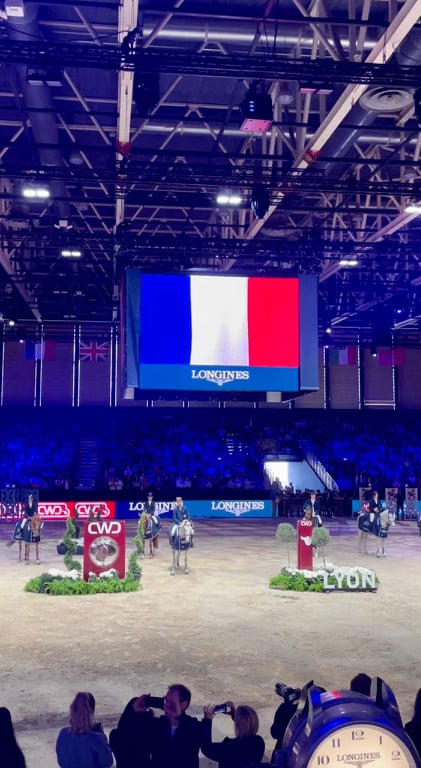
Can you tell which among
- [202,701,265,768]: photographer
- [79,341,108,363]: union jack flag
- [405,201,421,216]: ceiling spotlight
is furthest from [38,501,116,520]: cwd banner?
[202,701,265,768]: photographer

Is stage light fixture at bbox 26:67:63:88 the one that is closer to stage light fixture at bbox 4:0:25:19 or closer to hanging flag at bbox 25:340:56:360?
stage light fixture at bbox 4:0:25:19

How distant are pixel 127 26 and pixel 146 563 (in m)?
13.6

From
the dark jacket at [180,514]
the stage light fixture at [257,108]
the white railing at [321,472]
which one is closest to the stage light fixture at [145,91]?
the stage light fixture at [257,108]

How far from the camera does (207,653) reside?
10211mm

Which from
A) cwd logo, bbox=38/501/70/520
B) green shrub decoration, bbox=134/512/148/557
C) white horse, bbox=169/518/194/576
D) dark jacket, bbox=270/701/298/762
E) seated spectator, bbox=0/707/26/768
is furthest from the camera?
cwd logo, bbox=38/501/70/520

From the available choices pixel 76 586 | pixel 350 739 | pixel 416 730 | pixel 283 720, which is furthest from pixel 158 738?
pixel 76 586

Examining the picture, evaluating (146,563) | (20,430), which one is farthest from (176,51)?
(20,430)

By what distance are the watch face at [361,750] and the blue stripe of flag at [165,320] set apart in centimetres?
1306

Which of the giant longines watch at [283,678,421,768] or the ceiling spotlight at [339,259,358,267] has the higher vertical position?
the ceiling spotlight at [339,259,358,267]

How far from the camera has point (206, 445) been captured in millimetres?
38281

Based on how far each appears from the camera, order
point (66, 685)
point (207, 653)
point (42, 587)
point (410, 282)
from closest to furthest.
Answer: point (66, 685) < point (207, 653) < point (42, 587) < point (410, 282)

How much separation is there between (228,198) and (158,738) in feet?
47.7

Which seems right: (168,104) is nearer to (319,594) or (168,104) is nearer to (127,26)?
(127,26)

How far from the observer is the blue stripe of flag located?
1623 centimetres
